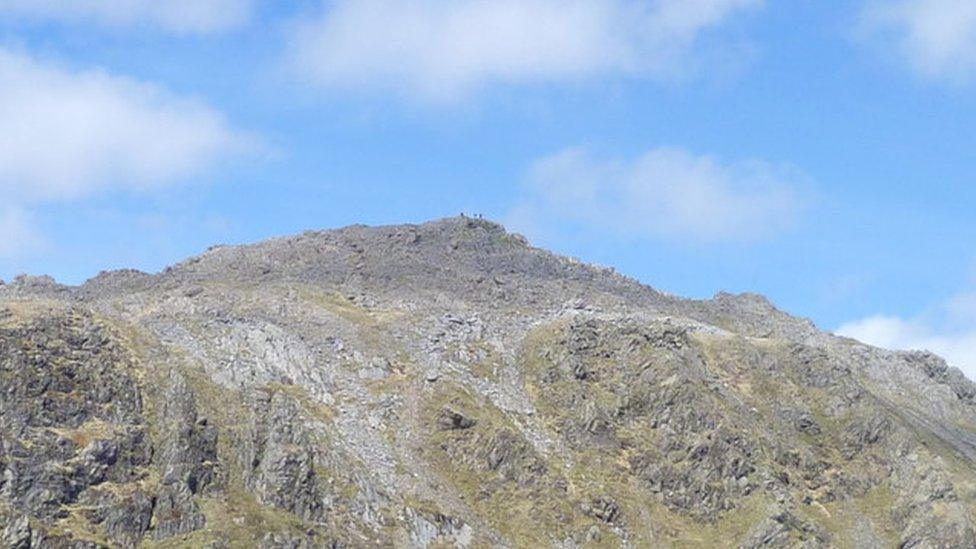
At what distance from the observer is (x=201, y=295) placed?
194m

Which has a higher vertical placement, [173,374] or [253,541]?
[173,374]

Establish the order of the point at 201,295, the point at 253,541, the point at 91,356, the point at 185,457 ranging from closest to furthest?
1. the point at 253,541
2. the point at 185,457
3. the point at 91,356
4. the point at 201,295

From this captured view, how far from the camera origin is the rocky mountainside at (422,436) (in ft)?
468

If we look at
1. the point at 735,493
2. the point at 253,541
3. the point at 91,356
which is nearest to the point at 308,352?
the point at 91,356

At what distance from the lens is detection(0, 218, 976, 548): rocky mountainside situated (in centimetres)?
14262

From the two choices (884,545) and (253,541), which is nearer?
(253,541)

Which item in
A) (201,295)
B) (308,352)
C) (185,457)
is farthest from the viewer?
(201,295)

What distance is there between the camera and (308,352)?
178 meters

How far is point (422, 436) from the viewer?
168 metres

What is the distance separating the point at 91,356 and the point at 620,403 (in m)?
73.4

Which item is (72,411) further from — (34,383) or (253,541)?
(253,541)

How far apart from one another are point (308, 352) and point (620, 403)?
4529 centimetres

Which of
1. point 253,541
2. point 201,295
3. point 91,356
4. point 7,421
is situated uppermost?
point 201,295

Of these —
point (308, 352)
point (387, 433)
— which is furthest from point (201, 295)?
point (387, 433)
